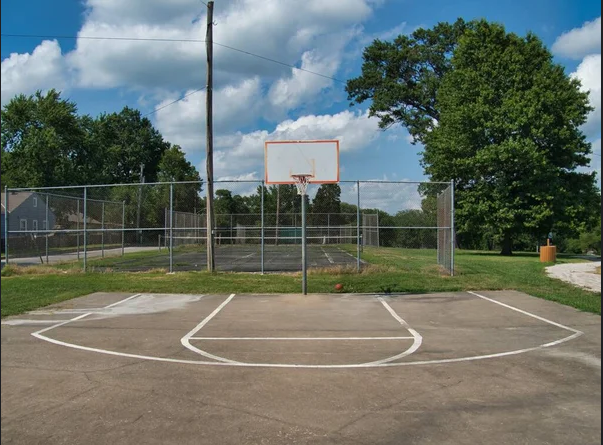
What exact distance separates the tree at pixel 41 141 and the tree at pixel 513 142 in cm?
3479

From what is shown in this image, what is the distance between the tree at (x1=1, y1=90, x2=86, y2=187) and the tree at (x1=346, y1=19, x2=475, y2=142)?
2843cm

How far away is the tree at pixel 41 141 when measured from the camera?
44.6 metres

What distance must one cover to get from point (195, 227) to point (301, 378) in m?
23.6

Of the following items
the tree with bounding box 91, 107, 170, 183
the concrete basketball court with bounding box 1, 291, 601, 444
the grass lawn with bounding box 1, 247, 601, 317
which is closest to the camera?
the concrete basketball court with bounding box 1, 291, 601, 444

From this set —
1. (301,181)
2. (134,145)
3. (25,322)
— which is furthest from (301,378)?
(134,145)

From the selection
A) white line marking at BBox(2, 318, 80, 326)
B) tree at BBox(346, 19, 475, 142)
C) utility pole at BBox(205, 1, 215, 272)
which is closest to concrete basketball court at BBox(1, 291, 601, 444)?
white line marking at BBox(2, 318, 80, 326)

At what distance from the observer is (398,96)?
144 ft

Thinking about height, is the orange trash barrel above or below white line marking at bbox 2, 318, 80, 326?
above

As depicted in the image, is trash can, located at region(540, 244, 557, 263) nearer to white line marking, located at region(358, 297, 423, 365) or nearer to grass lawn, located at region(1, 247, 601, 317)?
grass lawn, located at region(1, 247, 601, 317)

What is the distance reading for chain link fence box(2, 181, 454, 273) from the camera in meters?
19.7

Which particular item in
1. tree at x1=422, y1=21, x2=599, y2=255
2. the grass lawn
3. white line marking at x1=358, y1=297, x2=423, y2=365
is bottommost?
white line marking at x1=358, y1=297, x2=423, y2=365

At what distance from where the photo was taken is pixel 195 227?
92.3ft

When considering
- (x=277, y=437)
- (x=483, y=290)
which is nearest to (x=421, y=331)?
(x=277, y=437)

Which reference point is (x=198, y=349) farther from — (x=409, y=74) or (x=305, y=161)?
(x=409, y=74)
